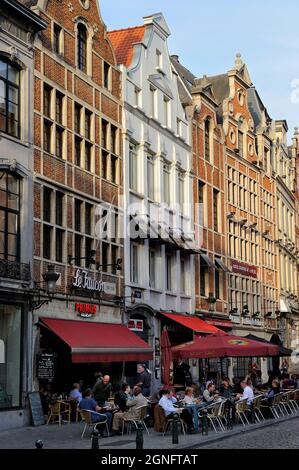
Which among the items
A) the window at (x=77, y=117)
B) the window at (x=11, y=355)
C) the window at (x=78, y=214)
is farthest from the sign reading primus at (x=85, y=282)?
the window at (x=77, y=117)

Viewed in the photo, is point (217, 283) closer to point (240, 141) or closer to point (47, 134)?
point (240, 141)

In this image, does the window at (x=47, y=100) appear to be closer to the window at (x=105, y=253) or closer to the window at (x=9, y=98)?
the window at (x=9, y=98)

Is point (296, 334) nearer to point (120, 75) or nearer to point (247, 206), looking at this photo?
point (247, 206)

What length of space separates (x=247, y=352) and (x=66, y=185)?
24.7ft

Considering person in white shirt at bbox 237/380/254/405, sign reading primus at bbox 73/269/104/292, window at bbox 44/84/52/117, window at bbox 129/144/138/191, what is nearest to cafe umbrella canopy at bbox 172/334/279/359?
person in white shirt at bbox 237/380/254/405

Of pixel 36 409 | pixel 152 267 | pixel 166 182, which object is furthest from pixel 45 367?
pixel 166 182

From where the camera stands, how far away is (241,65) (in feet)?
158

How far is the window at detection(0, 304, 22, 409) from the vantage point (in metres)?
22.7

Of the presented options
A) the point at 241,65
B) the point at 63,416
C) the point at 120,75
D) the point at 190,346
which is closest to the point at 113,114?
the point at 120,75

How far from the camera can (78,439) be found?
1936 cm

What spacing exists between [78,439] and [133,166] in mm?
14228

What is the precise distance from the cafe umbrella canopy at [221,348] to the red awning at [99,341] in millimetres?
1420

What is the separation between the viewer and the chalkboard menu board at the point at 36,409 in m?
→ 22.9

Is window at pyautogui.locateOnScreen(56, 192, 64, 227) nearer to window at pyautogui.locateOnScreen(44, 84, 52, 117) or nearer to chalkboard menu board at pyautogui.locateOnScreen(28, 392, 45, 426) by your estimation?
window at pyautogui.locateOnScreen(44, 84, 52, 117)
